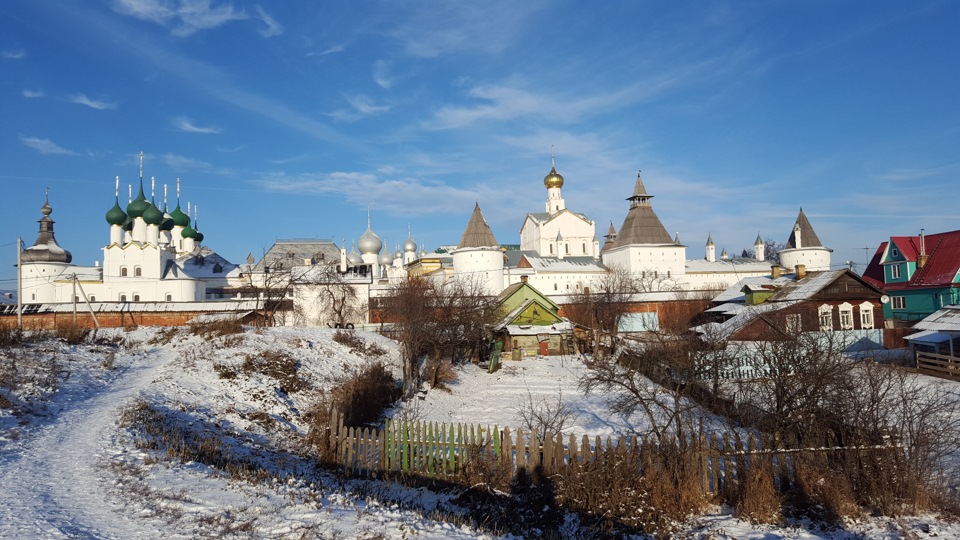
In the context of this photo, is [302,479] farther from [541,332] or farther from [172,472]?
[541,332]

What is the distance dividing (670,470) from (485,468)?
2.78m

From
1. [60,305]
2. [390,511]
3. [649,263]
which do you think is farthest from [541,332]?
[649,263]

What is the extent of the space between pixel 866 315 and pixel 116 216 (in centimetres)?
5268

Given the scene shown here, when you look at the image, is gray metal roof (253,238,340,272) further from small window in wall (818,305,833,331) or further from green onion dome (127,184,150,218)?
small window in wall (818,305,833,331)

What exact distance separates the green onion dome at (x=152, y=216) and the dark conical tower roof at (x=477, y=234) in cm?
2482

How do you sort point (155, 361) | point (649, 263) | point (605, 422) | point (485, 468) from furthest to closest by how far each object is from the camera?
1. point (649, 263)
2. point (155, 361)
3. point (605, 422)
4. point (485, 468)

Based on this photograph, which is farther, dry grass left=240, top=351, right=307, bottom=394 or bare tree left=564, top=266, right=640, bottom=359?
bare tree left=564, top=266, right=640, bottom=359

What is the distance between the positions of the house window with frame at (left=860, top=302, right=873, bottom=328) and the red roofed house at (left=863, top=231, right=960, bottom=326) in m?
2.97

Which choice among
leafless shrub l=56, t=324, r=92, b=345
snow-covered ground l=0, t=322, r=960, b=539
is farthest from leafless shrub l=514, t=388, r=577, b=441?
leafless shrub l=56, t=324, r=92, b=345

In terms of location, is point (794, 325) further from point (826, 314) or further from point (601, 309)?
point (601, 309)

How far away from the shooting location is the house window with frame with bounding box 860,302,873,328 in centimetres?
3006

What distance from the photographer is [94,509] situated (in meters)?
6.73

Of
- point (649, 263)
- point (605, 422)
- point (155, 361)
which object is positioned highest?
point (649, 263)

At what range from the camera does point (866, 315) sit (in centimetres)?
3019
